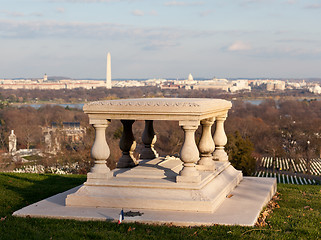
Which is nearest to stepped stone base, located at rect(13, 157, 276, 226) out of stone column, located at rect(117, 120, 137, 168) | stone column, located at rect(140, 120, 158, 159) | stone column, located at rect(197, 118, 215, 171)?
stone column, located at rect(197, 118, 215, 171)

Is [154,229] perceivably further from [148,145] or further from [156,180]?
[148,145]

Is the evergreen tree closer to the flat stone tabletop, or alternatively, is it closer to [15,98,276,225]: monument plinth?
[15,98,276,225]: monument plinth

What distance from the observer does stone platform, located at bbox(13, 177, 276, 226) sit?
27.9ft

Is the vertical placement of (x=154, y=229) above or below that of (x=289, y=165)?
above

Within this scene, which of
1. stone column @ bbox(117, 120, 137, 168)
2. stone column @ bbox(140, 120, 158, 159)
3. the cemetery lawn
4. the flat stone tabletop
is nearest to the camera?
the cemetery lawn

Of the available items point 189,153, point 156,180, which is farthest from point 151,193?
point 189,153

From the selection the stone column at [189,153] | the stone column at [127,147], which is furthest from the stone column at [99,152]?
the stone column at [127,147]

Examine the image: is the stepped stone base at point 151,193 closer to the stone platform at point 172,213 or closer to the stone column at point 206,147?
the stone platform at point 172,213

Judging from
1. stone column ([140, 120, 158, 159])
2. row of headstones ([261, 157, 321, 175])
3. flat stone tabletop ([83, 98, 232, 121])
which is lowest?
row of headstones ([261, 157, 321, 175])

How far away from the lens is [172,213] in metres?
9.06

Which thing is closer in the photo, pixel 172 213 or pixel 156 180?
pixel 172 213

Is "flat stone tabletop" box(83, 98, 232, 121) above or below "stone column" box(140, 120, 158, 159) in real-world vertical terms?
above

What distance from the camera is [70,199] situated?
9.81 metres

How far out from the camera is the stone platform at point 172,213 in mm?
8500
